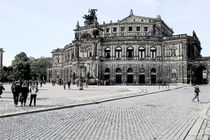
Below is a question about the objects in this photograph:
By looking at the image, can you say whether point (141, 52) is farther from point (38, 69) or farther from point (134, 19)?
point (38, 69)

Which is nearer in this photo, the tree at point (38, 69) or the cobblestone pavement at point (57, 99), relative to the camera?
the cobblestone pavement at point (57, 99)

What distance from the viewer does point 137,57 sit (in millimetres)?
72750

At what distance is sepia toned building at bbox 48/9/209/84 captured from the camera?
69312 millimetres

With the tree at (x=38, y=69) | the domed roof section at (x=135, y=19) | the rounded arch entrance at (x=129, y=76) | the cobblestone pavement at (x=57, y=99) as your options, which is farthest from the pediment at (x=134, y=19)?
the cobblestone pavement at (x=57, y=99)

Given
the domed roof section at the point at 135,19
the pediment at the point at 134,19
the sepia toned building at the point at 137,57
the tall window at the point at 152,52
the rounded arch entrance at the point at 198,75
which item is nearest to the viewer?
the sepia toned building at the point at 137,57

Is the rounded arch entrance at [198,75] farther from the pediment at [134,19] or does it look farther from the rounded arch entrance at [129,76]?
the pediment at [134,19]

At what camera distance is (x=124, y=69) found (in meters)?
72.4

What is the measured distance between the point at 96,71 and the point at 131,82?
433 inches

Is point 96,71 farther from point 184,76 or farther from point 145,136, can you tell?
point 145,136

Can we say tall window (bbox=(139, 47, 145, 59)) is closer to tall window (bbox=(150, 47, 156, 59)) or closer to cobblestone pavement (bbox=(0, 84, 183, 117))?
tall window (bbox=(150, 47, 156, 59))

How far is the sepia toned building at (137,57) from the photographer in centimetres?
6931

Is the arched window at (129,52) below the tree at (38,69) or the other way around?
the other way around

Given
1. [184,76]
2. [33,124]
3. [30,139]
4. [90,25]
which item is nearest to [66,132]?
[30,139]

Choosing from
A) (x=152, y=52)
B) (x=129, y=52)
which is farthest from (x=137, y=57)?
(x=152, y=52)
